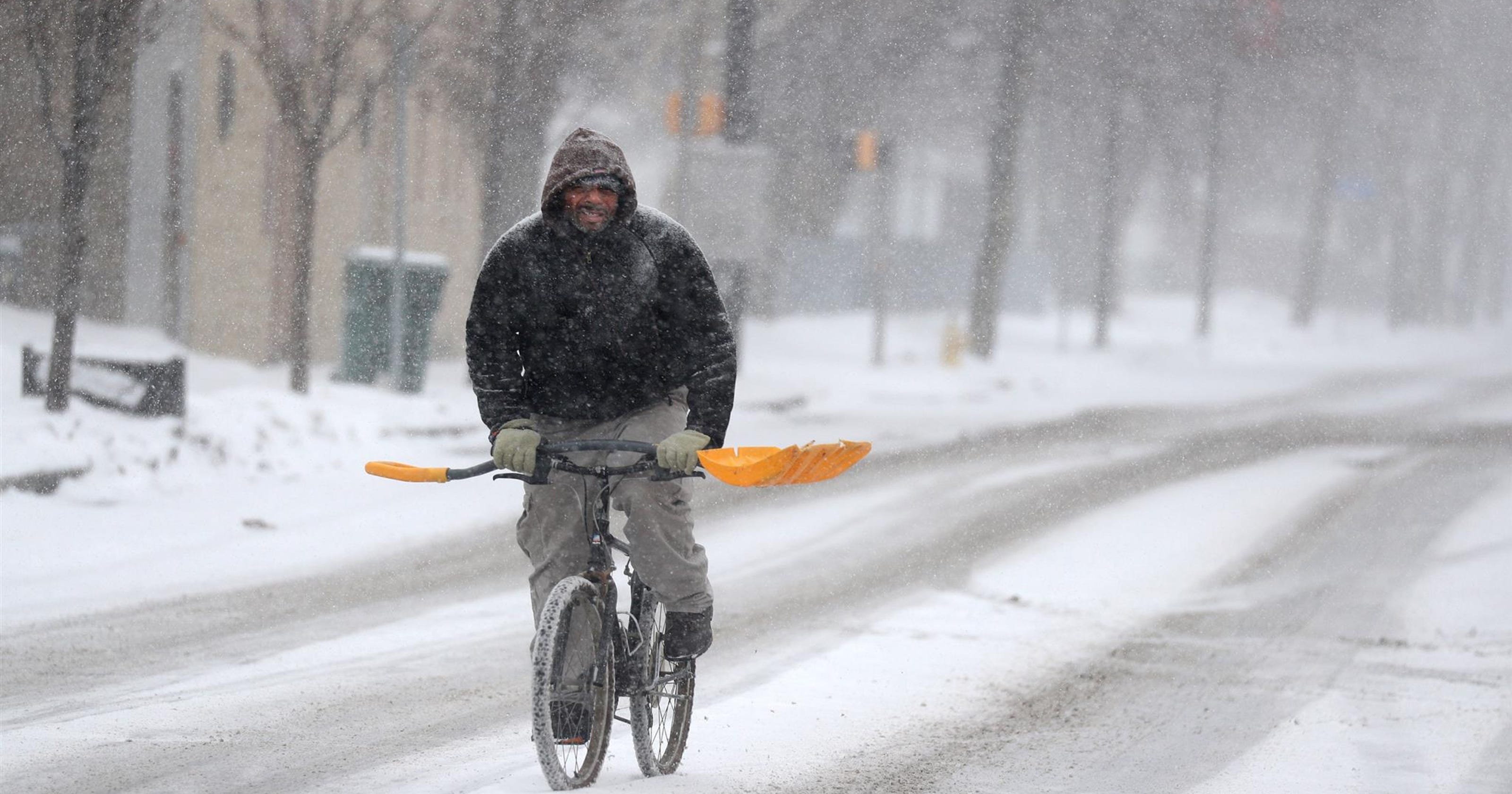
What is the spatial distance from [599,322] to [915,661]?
3.12m

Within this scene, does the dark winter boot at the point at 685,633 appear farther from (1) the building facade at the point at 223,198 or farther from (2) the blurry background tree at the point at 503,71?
(1) the building facade at the point at 223,198

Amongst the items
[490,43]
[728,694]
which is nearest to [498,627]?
[728,694]

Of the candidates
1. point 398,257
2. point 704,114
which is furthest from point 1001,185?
point 398,257

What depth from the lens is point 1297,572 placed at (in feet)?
31.4

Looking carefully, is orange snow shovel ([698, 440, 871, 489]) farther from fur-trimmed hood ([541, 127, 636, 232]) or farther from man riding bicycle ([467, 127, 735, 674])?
fur-trimmed hood ([541, 127, 636, 232])

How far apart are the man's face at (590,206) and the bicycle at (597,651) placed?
0.59 metres

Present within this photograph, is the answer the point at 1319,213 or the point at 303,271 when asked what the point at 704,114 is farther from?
the point at 1319,213

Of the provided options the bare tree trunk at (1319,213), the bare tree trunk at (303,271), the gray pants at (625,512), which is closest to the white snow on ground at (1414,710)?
the gray pants at (625,512)

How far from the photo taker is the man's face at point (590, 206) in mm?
4422

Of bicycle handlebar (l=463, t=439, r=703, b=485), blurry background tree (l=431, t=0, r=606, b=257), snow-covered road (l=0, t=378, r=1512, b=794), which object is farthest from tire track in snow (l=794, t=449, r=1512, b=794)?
blurry background tree (l=431, t=0, r=606, b=257)

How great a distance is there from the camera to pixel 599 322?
452 centimetres

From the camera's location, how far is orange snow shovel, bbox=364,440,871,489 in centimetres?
401

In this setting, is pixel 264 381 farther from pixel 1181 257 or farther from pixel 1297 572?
pixel 1181 257

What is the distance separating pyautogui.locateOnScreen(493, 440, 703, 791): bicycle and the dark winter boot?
0.15 feet
